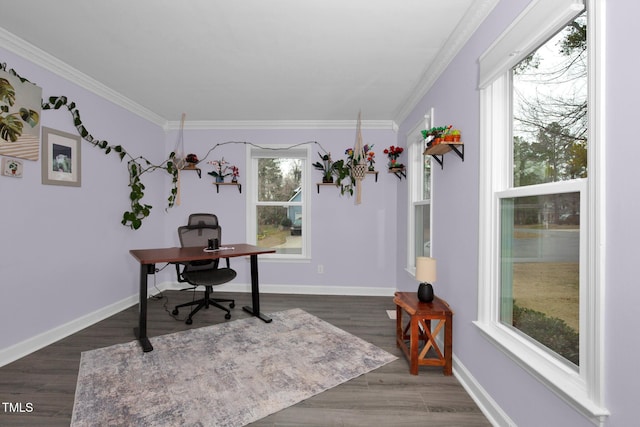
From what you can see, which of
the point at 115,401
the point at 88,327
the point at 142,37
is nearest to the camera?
the point at 115,401

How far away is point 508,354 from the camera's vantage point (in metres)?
1.59

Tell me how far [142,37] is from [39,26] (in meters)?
0.71

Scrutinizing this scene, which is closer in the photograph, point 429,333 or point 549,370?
point 549,370

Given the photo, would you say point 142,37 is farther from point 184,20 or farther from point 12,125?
point 12,125

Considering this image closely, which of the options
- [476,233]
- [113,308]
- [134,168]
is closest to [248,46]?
[476,233]

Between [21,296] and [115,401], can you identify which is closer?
[115,401]

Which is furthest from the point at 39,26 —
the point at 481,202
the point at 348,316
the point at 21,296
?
the point at 348,316

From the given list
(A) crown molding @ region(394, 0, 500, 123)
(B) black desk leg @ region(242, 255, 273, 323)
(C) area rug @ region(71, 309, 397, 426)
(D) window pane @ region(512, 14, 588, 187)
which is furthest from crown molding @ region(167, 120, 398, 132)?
(C) area rug @ region(71, 309, 397, 426)

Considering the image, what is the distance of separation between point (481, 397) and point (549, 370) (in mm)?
678

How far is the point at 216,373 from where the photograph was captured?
2.20m

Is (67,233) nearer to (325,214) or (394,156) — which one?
(325,214)

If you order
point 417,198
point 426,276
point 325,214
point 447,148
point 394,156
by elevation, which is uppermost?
point 394,156

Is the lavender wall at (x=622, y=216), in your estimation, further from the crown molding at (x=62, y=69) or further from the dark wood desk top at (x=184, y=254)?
the crown molding at (x=62, y=69)

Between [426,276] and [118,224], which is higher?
[118,224]
